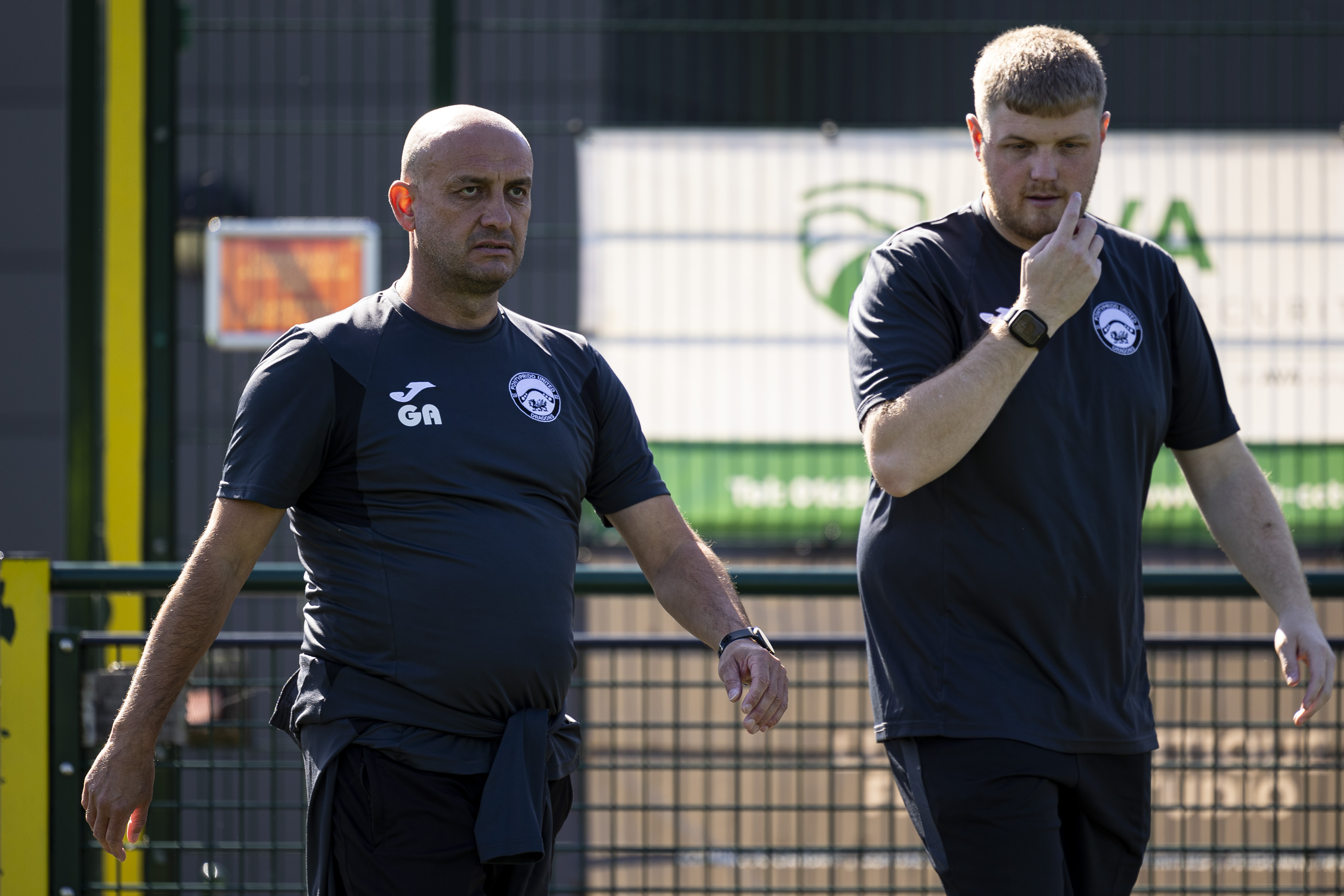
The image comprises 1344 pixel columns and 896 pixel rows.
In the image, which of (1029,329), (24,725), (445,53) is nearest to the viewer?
(1029,329)

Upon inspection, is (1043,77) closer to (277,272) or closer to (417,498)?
(417,498)

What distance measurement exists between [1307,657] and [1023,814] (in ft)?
2.20

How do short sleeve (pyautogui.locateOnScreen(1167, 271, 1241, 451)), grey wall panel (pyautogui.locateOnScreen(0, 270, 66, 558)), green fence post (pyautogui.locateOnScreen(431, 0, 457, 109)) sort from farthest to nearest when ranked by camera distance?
grey wall panel (pyautogui.locateOnScreen(0, 270, 66, 558))
green fence post (pyautogui.locateOnScreen(431, 0, 457, 109))
short sleeve (pyautogui.locateOnScreen(1167, 271, 1241, 451))

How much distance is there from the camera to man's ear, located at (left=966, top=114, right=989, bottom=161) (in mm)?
2479

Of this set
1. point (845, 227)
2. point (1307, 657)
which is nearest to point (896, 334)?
point (1307, 657)

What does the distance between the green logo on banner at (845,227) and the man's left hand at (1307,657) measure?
331 centimetres

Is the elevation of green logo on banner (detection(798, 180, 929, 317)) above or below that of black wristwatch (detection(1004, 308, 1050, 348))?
above

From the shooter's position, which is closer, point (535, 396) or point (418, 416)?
point (418, 416)

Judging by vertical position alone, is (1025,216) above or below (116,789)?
above

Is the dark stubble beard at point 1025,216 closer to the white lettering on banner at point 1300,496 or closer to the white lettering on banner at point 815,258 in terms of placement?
the white lettering on banner at point 815,258

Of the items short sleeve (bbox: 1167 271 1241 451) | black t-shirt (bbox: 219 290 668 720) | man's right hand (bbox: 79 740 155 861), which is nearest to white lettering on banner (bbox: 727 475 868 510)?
short sleeve (bbox: 1167 271 1241 451)

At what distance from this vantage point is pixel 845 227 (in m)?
5.86

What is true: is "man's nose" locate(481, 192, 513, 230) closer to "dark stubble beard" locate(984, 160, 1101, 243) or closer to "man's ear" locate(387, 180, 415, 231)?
"man's ear" locate(387, 180, 415, 231)

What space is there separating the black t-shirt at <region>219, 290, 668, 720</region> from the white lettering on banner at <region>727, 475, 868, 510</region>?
129 inches
